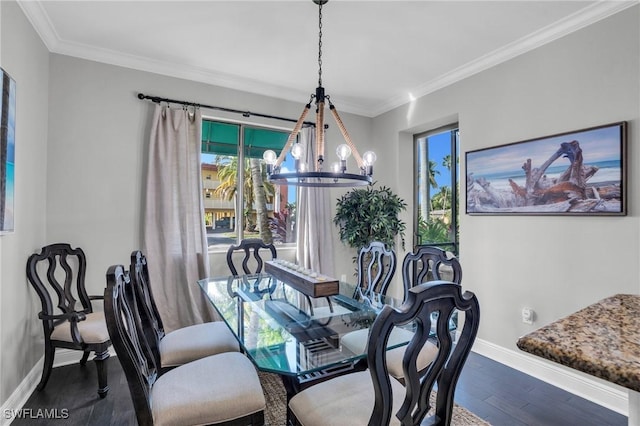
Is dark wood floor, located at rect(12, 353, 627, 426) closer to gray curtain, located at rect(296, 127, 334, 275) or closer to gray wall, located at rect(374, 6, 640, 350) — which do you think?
gray wall, located at rect(374, 6, 640, 350)

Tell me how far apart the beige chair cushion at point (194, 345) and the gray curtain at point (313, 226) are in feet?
5.73

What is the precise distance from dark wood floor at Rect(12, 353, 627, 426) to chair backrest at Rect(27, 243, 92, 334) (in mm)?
515

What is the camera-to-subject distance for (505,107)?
2959 millimetres

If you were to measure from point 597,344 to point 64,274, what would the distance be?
11.7 feet

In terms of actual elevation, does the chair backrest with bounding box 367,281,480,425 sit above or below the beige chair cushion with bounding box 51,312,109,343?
above

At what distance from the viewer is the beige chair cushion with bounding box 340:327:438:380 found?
1.64 m

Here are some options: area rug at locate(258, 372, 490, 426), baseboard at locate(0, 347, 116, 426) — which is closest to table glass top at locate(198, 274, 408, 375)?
area rug at locate(258, 372, 490, 426)

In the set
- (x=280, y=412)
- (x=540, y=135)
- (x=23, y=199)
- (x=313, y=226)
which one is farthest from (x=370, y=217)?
(x=23, y=199)

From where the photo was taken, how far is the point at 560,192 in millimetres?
2539

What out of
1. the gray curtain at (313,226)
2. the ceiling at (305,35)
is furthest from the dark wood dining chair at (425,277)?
the ceiling at (305,35)

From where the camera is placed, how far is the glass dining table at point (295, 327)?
58.2 inches

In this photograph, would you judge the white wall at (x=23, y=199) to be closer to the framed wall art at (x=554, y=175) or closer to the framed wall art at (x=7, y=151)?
the framed wall art at (x=7, y=151)

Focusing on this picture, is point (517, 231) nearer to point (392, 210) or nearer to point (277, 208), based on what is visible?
point (392, 210)

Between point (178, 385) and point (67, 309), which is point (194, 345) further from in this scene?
point (67, 309)
